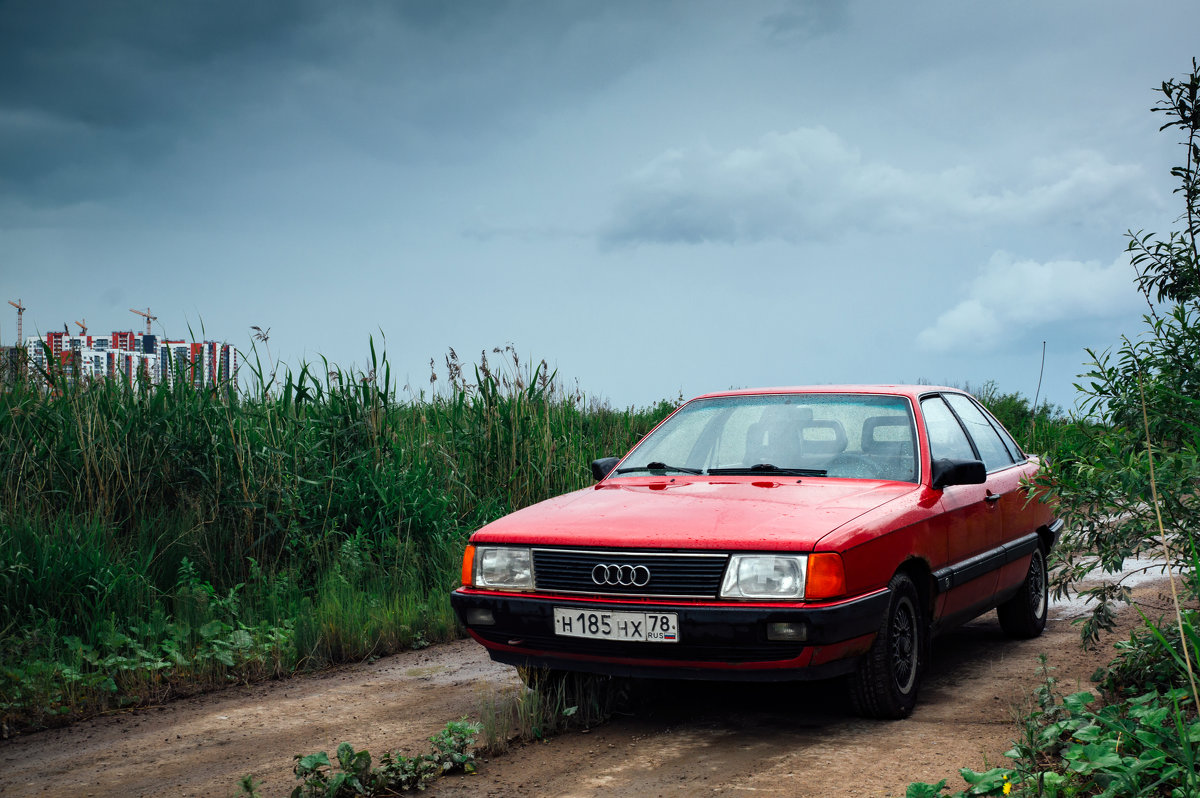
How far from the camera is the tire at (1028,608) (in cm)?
671

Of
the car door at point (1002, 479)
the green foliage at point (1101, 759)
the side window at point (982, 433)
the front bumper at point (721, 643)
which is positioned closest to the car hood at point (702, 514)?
the front bumper at point (721, 643)

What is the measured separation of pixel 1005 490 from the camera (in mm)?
6418

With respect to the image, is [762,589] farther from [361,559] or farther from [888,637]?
[361,559]

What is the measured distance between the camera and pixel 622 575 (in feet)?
14.7

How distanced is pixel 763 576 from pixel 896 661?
3.26ft

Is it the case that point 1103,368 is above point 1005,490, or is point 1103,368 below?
above

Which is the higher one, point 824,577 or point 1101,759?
point 824,577

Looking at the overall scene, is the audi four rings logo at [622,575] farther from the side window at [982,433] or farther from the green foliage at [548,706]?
the side window at [982,433]

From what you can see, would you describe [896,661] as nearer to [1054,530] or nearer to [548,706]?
[548,706]

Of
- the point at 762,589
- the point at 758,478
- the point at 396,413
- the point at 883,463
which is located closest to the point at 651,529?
the point at 762,589

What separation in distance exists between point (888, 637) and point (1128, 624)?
328 cm

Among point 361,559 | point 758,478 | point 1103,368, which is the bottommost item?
point 361,559

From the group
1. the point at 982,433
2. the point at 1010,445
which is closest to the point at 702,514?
the point at 982,433

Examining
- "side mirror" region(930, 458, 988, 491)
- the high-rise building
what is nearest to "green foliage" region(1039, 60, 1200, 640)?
"side mirror" region(930, 458, 988, 491)
